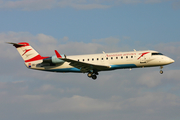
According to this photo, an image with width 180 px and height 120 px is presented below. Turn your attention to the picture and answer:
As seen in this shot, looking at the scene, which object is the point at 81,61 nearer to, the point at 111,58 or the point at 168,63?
the point at 111,58

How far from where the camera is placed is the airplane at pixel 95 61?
132 ft

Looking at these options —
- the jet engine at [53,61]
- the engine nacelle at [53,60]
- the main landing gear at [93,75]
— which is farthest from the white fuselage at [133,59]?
the engine nacelle at [53,60]

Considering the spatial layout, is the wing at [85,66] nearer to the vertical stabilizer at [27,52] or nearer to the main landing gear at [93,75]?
the main landing gear at [93,75]

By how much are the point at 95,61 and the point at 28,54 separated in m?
10.9

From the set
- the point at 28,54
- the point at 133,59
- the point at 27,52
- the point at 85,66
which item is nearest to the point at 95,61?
the point at 85,66

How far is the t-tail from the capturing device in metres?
44.1

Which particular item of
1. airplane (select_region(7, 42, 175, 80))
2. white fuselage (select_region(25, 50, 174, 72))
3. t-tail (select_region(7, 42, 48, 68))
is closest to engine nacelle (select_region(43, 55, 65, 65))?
airplane (select_region(7, 42, 175, 80))

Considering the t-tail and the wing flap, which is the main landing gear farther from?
the t-tail

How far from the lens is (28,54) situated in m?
44.5

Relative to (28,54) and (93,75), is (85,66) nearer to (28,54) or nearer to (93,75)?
(93,75)

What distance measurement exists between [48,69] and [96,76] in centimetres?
745

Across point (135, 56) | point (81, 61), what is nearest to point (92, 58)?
point (81, 61)

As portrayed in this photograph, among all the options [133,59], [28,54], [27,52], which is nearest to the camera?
[133,59]

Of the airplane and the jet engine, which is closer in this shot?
the airplane
